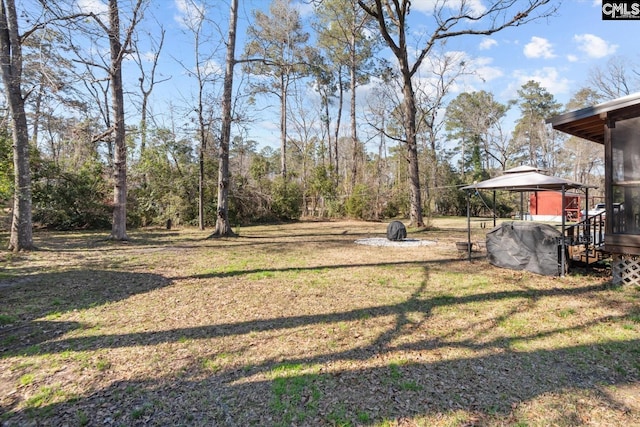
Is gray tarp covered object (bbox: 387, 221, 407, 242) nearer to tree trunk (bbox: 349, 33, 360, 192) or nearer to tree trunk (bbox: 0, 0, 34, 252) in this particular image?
tree trunk (bbox: 0, 0, 34, 252)

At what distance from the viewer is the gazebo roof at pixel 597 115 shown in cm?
454

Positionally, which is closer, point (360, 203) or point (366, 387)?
point (366, 387)

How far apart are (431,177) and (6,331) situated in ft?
80.4

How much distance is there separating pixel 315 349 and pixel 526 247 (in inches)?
194

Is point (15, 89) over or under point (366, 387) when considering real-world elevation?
over

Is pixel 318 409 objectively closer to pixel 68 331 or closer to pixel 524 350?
pixel 524 350

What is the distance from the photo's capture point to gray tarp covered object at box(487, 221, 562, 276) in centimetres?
552

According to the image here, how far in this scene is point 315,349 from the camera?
294 centimetres

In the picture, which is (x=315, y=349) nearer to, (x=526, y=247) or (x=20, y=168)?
(x=526, y=247)

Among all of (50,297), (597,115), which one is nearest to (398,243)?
(597,115)

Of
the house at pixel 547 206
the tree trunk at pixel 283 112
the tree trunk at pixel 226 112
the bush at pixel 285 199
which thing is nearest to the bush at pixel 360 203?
the bush at pixel 285 199

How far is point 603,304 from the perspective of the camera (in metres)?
4.09

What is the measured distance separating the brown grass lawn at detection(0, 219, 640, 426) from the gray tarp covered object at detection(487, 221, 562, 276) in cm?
39

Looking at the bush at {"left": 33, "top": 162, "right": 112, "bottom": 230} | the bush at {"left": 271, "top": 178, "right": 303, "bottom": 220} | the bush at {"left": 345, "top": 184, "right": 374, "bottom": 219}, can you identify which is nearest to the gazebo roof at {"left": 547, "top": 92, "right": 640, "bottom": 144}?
the bush at {"left": 345, "top": 184, "right": 374, "bottom": 219}
